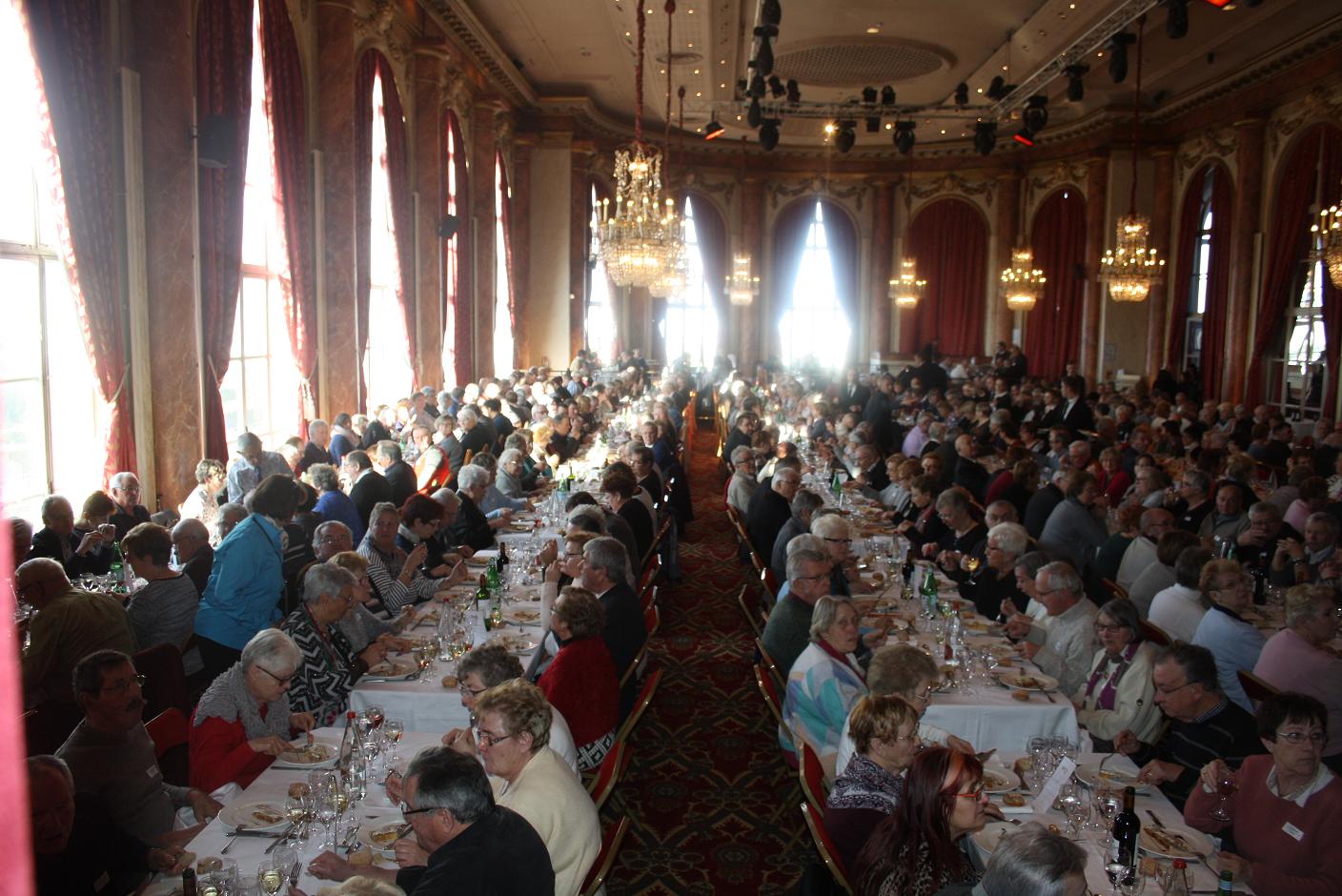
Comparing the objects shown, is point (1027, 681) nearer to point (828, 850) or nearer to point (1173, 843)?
point (1173, 843)

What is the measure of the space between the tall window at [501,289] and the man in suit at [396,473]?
9182 mm

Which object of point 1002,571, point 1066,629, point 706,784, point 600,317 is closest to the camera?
point 1066,629

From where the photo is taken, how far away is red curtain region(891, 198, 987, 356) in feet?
75.5

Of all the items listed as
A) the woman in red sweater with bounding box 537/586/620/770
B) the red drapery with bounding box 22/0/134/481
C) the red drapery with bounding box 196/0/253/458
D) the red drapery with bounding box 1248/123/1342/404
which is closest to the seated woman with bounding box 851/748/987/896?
the woman in red sweater with bounding box 537/586/620/770

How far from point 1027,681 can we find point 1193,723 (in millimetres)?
968

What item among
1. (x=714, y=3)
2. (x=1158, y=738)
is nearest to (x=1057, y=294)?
(x=714, y=3)

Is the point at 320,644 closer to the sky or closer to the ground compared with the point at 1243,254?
closer to the ground

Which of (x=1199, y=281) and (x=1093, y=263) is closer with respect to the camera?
(x=1199, y=281)

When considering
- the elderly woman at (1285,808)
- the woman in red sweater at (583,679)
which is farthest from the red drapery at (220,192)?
the elderly woman at (1285,808)

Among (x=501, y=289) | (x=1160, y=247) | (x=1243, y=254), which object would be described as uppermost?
(x=1160, y=247)

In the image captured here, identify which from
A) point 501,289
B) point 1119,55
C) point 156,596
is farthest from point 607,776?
point 501,289

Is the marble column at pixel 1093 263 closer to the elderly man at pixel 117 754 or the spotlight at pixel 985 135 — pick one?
the spotlight at pixel 985 135

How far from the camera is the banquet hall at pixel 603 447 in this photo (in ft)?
12.1

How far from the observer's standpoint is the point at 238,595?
5031 mm
